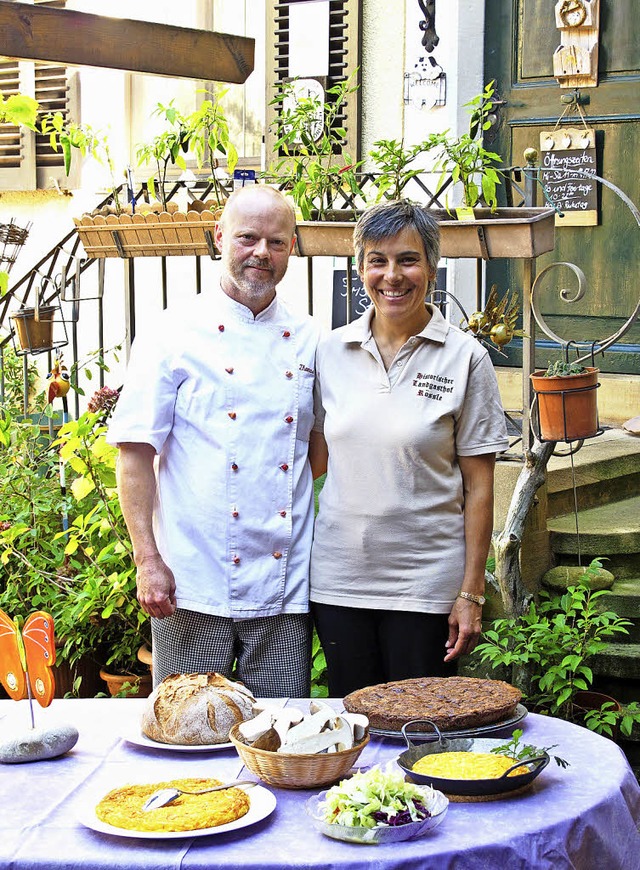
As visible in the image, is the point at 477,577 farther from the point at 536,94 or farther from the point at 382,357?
the point at 536,94

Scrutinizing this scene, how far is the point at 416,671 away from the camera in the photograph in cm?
316

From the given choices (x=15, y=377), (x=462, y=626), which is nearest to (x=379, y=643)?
(x=462, y=626)

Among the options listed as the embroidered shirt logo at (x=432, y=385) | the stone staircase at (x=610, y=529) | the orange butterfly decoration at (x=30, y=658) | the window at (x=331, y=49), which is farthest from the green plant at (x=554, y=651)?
the window at (x=331, y=49)

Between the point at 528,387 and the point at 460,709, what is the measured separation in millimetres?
1959

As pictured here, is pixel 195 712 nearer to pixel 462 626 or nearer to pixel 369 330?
pixel 462 626

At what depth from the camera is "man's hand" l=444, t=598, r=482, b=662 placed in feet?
10.3

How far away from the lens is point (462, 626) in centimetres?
313

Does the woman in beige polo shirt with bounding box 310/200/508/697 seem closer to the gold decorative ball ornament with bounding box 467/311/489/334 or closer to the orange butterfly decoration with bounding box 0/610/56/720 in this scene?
the orange butterfly decoration with bounding box 0/610/56/720

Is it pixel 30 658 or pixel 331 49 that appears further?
pixel 331 49

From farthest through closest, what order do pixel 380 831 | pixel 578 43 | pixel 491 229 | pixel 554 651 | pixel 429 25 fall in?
pixel 429 25, pixel 578 43, pixel 491 229, pixel 554 651, pixel 380 831

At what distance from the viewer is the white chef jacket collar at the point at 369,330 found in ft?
10.4

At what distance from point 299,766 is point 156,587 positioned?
3.17ft

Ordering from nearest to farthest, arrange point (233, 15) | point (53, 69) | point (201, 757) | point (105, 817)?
point (105, 817), point (201, 757), point (233, 15), point (53, 69)

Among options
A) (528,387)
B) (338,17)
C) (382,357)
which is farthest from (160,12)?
(382,357)
